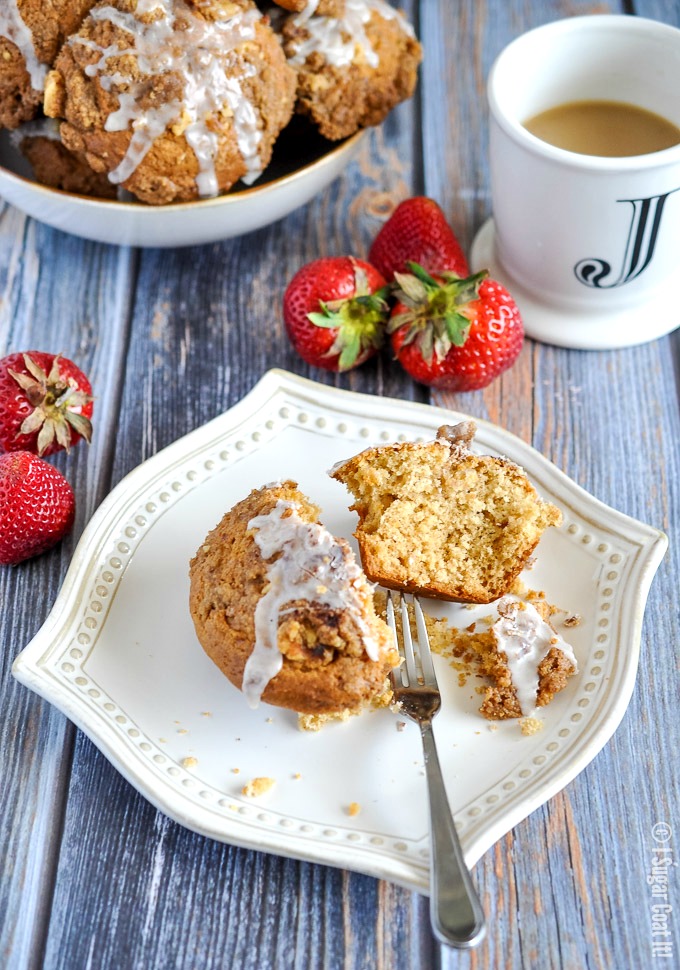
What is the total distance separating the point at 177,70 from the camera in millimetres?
2215

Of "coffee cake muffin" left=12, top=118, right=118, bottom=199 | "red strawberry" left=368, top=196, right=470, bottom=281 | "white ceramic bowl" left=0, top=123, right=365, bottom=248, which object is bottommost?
"red strawberry" left=368, top=196, right=470, bottom=281

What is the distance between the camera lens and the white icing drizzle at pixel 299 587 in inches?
Answer: 66.4

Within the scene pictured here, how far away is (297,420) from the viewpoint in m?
2.27

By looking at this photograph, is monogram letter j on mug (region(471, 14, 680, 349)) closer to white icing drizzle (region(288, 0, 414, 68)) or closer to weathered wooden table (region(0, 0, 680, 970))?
weathered wooden table (region(0, 0, 680, 970))

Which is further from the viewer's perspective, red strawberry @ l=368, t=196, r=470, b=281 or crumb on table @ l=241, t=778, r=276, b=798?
red strawberry @ l=368, t=196, r=470, b=281

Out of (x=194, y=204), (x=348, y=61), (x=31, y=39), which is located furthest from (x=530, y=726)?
(x=31, y=39)

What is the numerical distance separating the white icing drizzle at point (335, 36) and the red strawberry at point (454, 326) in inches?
23.8

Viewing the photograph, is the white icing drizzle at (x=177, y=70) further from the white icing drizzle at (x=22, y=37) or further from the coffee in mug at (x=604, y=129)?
the coffee in mug at (x=604, y=129)

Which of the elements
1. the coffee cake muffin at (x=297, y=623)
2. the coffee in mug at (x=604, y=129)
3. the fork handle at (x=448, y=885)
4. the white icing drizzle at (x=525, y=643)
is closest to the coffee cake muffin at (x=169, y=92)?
the coffee in mug at (x=604, y=129)

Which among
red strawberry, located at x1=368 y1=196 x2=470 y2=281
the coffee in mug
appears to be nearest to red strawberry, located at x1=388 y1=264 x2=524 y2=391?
red strawberry, located at x1=368 y1=196 x2=470 y2=281

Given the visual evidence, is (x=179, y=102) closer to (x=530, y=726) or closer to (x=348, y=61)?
(x=348, y=61)

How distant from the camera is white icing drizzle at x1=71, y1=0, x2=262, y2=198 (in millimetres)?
2201

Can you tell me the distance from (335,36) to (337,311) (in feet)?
2.29

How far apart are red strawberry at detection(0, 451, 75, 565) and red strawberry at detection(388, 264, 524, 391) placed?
876 mm
